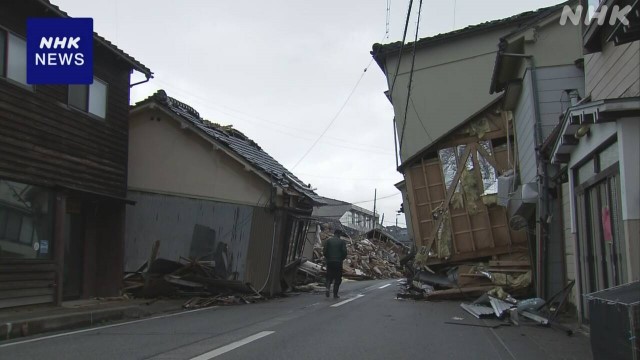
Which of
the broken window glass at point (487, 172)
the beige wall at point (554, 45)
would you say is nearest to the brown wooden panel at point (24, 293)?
the broken window glass at point (487, 172)

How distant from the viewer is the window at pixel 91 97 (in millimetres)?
13547

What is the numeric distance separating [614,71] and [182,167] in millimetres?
12497

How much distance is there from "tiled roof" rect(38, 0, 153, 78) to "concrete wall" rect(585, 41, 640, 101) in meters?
10.8

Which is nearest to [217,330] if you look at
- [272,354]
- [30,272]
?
[272,354]

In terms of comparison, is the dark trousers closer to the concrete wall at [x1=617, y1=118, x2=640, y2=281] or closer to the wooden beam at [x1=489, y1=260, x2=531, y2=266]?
the wooden beam at [x1=489, y1=260, x2=531, y2=266]

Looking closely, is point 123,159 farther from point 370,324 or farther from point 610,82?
point 610,82

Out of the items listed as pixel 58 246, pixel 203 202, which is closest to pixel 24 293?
pixel 58 246

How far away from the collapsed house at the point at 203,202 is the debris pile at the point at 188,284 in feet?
2.30

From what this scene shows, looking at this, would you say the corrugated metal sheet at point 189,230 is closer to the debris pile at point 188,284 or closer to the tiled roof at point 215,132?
the debris pile at point 188,284

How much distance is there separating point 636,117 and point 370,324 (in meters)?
5.07

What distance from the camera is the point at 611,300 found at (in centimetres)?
501

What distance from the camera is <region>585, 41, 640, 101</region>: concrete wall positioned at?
7.50 metres

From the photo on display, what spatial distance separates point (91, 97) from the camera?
14.2m

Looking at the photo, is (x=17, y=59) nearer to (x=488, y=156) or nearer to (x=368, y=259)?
(x=488, y=156)
